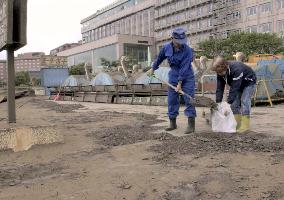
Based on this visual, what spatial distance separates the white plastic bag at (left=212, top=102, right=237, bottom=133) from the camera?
280 inches

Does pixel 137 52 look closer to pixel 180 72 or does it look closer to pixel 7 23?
pixel 180 72

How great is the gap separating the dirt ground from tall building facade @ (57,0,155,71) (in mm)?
75619

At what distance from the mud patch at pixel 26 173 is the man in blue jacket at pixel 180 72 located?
2.79m

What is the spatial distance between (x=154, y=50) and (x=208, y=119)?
89.4 m

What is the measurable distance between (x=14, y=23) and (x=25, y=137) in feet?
6.60

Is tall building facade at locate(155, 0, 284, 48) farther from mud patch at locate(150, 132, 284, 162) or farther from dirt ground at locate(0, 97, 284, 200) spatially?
dirt ground at locate(0, 97, 284, 200)

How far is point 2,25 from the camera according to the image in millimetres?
7680

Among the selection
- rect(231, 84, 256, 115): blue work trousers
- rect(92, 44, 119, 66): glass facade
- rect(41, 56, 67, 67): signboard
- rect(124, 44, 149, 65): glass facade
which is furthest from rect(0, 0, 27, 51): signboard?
rect(92, 44, 119, 66): glass facade

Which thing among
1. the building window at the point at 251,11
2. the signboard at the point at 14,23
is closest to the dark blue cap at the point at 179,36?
the signboard at the point at 14,23

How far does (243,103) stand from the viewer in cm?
745

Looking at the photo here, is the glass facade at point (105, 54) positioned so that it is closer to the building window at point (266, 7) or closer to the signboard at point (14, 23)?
the building window at point (266, 7)

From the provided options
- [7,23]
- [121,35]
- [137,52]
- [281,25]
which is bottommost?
[7,23]

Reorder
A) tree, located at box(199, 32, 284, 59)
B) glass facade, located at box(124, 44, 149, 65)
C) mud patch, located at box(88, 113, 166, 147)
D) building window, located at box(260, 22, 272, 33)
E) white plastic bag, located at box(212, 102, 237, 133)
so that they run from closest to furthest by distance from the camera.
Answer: mud patch, located at box(88, 113, 166, 147)
white plastic bag, located at box(212, 102, 237, 133)
tree, located at box(199, 32, 284, 59)
building window, located at box(260, 22, 272, 33)
glass facade, located at box(124, 44, 149, 65)

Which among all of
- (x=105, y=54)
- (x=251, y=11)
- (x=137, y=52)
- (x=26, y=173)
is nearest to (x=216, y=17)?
(x=251, y=11)
